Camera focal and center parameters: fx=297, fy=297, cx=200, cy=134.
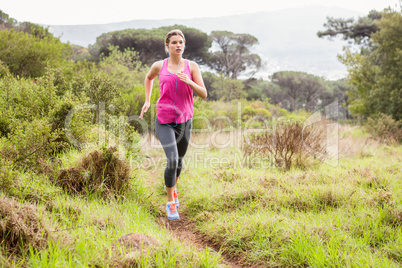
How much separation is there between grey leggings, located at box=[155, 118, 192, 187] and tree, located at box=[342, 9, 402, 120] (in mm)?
11282

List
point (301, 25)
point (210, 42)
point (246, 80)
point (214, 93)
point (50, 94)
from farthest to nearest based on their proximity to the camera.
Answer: point (301, 25)
point (246, 80)
point (210, 42)
point (214, 93)
point (50, 94)

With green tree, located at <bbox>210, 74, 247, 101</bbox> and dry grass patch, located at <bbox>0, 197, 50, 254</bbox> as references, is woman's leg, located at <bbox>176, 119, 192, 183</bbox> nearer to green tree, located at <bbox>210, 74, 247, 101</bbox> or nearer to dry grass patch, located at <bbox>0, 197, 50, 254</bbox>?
dry grass patch, located at <bbox>0, 197, 50, 254</bbox>

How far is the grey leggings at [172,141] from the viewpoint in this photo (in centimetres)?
339

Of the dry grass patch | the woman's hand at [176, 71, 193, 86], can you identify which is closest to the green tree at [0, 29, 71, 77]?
the woman's hand at [176, 71, 193, 86]

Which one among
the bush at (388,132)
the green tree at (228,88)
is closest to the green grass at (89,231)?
the bush at (388,132)

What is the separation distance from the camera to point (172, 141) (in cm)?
340

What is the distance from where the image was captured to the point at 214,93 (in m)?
28.7

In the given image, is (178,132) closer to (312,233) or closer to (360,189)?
(312,233)

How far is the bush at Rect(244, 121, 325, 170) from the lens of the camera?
5285 millimetres

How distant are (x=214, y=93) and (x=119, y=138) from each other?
24.6m

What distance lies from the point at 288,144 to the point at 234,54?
31152 millimetres

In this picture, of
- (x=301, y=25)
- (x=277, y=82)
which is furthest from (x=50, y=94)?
(x=301, y=25)

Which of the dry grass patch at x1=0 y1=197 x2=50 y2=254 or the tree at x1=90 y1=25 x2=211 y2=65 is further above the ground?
the tree at x1=90 y1=25 x2=211 y2=65

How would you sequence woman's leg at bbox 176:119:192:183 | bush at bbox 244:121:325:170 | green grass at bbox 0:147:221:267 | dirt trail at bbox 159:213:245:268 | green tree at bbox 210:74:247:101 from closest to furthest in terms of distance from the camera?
green grass at bbox 0:147:221:267 → dirt trail at bbox 159:213:245:268 → woman's leg at bbox 176:119:192:183 → bush at bbox 244:121:325:170 → green tree at bbox 210:74:247:101
